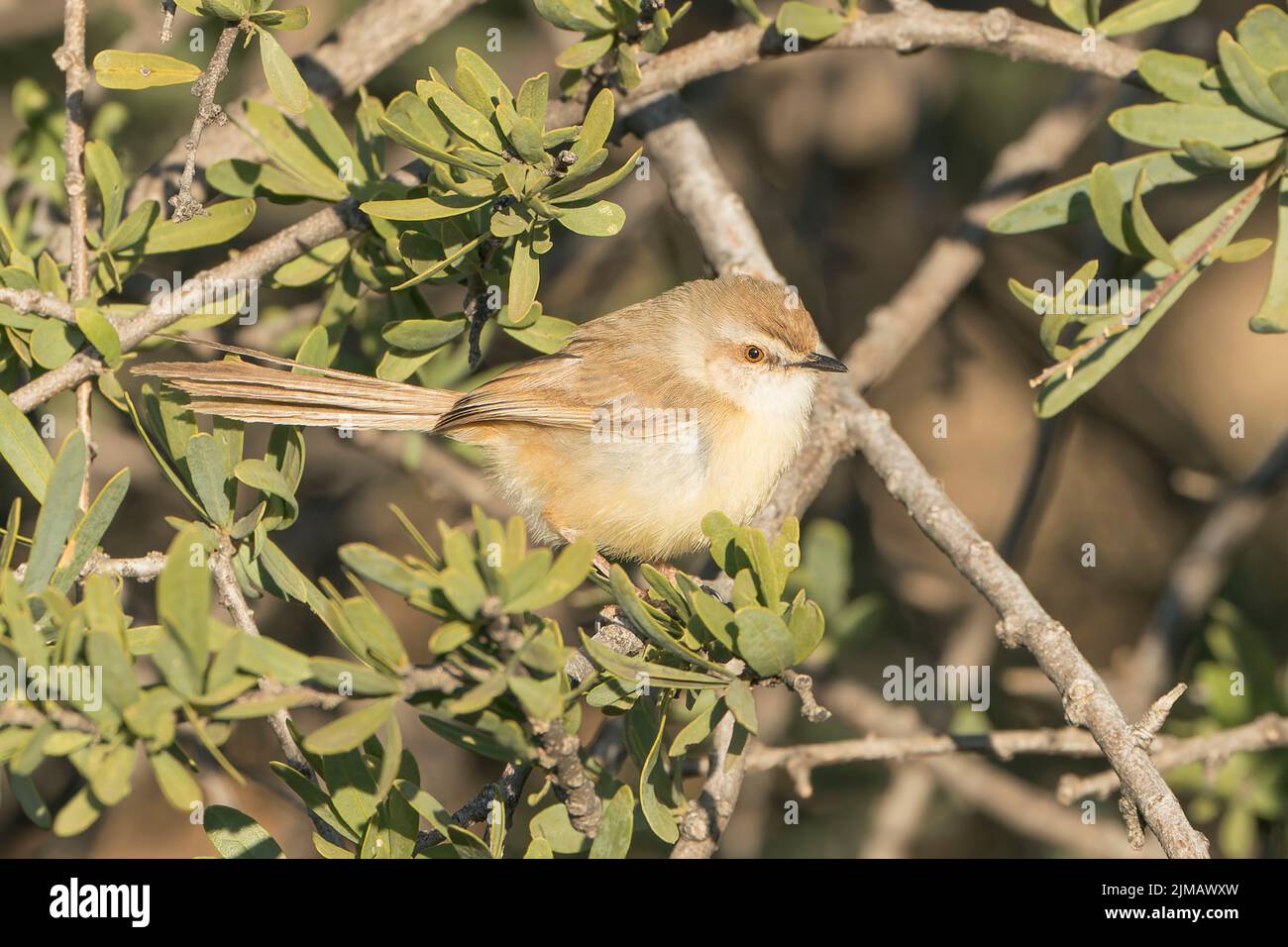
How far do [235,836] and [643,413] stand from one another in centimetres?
210

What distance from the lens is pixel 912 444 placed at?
23.6ft

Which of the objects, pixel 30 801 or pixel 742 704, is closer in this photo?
pixel 30 801

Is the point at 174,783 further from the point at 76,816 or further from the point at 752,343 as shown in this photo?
the point at 752,343

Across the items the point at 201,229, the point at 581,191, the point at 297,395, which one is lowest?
the point at 297,395

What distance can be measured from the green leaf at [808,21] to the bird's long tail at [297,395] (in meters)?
1.70

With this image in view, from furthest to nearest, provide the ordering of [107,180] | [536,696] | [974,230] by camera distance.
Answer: [974,230]
[107,180]
[536,696]

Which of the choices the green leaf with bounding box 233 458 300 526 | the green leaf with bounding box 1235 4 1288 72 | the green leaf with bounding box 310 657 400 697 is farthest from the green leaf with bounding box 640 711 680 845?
the green leaf with bounding box 1235 4 1288 72

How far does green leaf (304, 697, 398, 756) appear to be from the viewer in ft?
6.67

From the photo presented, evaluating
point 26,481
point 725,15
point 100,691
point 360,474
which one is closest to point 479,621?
point 100,691

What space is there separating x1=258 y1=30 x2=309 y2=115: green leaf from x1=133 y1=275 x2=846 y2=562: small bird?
3.10 feet

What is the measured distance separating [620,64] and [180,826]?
5146 mm

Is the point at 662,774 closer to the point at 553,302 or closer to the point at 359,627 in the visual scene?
the point at 359,627

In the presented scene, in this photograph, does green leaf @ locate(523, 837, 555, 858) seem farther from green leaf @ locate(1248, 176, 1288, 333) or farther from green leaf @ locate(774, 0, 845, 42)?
green leaf @ locate(774, 0, 845, 42)

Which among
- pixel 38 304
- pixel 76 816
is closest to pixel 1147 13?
pixel 38 304
